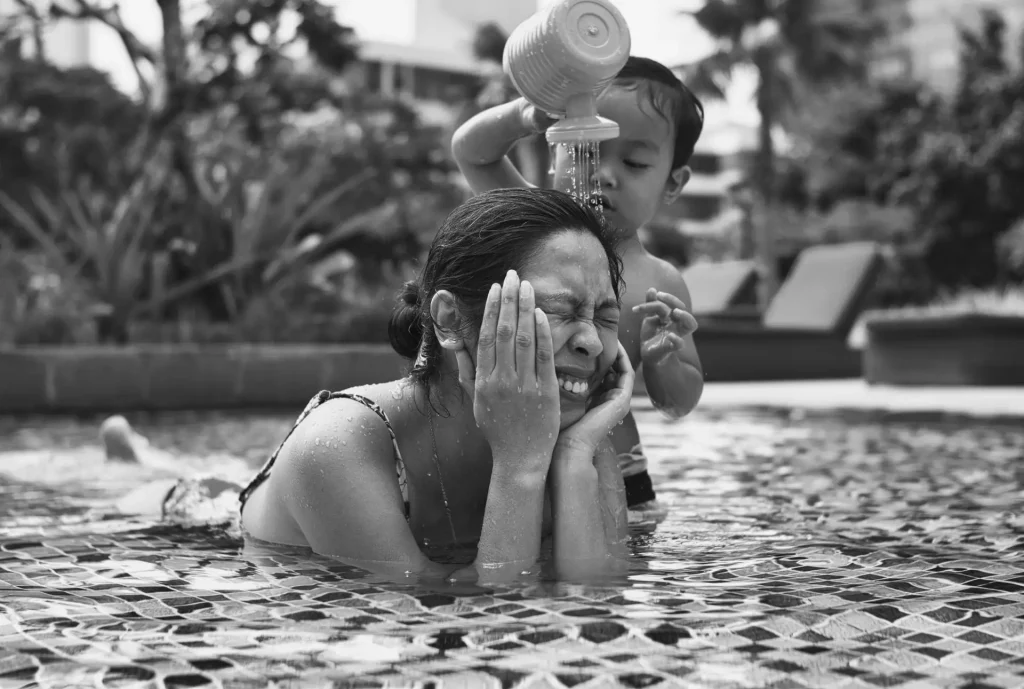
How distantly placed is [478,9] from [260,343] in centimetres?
6007

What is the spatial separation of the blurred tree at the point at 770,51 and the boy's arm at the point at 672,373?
30898 millimetres

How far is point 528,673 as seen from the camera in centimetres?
173

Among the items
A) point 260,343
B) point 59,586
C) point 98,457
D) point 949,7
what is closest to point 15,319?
point 260,343

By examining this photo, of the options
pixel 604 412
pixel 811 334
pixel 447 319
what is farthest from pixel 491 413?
pixel 811 334

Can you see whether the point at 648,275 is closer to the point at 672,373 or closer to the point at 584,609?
the point at 672,373

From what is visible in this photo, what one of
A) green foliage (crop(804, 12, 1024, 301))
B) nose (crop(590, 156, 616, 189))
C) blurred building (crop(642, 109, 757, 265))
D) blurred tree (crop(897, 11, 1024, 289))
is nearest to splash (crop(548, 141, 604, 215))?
nose (crop(590, 156, 616, 189))

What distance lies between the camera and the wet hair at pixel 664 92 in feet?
10.8

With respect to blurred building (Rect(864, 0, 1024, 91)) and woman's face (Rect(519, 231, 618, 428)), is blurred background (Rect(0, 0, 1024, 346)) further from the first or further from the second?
blurred building (Rect(864, 0, 1024, 91))

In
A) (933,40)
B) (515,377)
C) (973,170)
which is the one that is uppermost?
(933,40)

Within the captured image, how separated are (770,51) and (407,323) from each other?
34041 mm

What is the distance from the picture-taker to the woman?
2328 millimetres

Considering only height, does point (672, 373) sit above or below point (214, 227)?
below

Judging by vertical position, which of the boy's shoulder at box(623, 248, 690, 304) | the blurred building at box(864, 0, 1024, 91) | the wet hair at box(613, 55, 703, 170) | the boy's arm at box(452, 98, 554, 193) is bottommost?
the boy's shoulder at box(623, 248, 690, 304)

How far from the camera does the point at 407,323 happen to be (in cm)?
271
